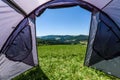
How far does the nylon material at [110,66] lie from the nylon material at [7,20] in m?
2.75

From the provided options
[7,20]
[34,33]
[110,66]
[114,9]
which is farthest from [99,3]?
[34,33]

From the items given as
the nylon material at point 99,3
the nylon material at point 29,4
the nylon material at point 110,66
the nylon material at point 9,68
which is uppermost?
the nylon material at point 29,4

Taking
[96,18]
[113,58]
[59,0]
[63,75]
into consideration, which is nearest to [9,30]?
→ [59,0]

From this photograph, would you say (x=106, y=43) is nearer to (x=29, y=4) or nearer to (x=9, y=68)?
(x=29, y=4)

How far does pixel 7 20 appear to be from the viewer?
5051 mm

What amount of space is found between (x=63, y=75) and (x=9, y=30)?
2.04 meters

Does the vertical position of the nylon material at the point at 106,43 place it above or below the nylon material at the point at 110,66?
above

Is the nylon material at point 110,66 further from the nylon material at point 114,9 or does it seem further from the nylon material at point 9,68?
the nylon material at point 9,68

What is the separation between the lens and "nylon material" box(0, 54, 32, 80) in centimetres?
540

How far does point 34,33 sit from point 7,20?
2100mm

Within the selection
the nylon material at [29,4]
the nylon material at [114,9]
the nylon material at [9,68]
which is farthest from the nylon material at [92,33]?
the nylon material at [9,68]

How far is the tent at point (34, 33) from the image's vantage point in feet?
16.5

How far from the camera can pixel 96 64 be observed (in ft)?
22.4

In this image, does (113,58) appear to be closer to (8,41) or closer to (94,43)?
(94,43)
